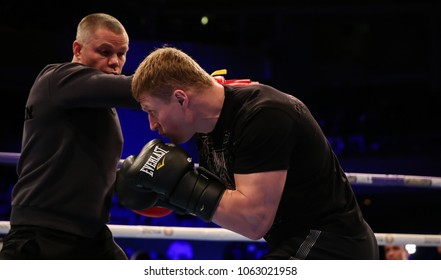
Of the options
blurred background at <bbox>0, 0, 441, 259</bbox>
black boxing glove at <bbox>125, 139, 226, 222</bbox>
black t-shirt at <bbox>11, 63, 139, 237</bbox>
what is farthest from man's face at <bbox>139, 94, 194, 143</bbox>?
blurred background at <bbox>0, 0, 441, 259</bbox>

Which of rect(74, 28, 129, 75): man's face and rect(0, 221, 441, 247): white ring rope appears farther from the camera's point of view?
rect(0, 221, 441, 247): white ring rope

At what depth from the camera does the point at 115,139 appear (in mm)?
2150

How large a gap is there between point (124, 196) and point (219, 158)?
347mm

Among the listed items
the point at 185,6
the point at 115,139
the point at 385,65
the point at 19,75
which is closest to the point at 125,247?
the point at 19,75

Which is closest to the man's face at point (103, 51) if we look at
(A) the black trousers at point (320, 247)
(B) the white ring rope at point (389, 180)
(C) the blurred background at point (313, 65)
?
(A) the black trousers at point (320, 247)

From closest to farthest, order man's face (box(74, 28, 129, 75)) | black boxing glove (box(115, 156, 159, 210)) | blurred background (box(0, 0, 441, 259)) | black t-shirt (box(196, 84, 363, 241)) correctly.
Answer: black t-shirt (box(196, 84, 363, 241)), black boxing glove (box(115, 156, 159, 210)), man's face (box(74, 28, 129, 75)), blurred background (box(0, 0, 441, 259))

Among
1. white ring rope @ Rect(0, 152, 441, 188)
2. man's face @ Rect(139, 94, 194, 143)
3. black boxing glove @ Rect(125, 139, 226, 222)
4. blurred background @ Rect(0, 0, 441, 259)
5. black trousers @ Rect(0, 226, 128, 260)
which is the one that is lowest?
blurred background @ Rect(0, 0, 441, 259)

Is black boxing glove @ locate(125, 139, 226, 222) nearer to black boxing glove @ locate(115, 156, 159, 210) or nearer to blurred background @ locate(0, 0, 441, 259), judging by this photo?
black boxing glove @ locate(115, 156, 159, 210)

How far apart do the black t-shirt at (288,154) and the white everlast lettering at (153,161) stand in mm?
166

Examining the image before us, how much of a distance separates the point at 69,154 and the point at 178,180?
1.76ft

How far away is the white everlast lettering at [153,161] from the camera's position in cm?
167

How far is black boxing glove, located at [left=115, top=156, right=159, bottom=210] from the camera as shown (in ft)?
5.69

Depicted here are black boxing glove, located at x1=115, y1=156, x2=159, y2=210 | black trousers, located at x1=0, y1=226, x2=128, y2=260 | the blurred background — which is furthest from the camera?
the blurred background
